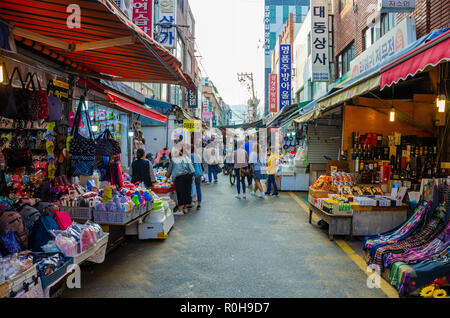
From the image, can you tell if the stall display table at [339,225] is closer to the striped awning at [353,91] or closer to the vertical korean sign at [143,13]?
the striped awning at [353,91]

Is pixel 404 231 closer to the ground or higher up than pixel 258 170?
closer to the ground

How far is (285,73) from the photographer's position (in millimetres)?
20562

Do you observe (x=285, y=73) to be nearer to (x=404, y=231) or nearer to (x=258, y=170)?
(x=258, y=170)

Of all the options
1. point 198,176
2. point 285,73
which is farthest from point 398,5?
point 285,73

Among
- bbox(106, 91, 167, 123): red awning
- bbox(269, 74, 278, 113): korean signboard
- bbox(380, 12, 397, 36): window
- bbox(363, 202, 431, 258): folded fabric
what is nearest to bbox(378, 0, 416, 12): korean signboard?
bbox(380, 12, 397, 36): window

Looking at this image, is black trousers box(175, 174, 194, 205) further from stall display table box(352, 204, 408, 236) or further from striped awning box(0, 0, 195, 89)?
stall display table box(352, 204, 408, 236)

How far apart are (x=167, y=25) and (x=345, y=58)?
8.94 meters

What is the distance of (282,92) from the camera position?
21000 mm

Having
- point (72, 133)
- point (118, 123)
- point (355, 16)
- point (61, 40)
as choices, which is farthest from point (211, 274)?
point (355, 16)

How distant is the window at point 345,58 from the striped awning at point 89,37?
1113 centimetres

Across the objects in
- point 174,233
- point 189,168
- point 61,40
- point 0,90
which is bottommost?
point 174,233

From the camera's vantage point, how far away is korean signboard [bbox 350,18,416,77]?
26.2 ft
